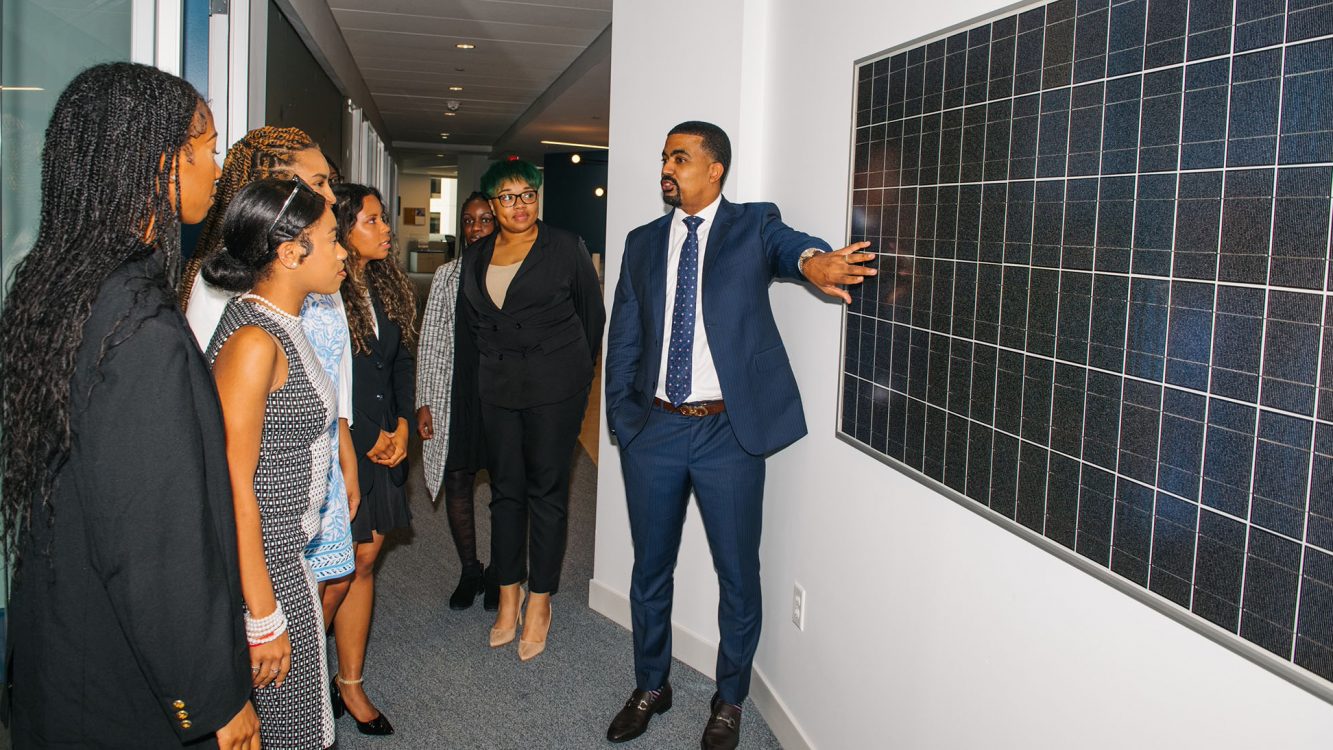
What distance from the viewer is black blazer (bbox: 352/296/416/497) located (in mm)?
2797

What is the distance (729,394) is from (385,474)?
3.39 feet

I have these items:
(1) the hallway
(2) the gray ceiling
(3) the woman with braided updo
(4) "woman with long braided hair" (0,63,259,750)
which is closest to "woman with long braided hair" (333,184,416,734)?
A: (1) the hallway

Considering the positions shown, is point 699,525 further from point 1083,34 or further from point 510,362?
point 1083,34

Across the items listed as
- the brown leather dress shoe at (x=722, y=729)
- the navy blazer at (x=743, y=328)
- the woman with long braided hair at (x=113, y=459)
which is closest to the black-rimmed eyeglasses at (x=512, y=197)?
the navy blazer at (x=743, y=328)

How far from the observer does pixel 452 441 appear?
3701 mm

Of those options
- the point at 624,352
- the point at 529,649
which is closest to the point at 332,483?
the point at 624,352

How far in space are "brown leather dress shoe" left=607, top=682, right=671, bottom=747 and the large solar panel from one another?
1.31 metres

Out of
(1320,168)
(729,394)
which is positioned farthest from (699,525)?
(1320,168)

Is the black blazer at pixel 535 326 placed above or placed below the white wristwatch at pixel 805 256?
below

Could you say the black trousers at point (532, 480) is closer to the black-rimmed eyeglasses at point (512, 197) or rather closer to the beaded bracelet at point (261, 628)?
the black-rimmed eyeglasses at point (512, 197)

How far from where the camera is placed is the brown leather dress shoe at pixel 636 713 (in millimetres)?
2803

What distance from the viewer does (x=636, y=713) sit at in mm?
2852

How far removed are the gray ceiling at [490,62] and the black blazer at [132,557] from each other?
5609mm

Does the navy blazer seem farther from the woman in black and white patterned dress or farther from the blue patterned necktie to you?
the woman in black and white patterned dress
